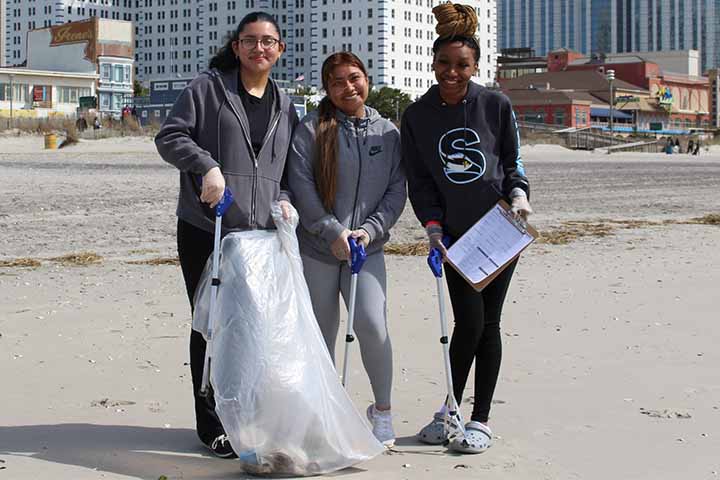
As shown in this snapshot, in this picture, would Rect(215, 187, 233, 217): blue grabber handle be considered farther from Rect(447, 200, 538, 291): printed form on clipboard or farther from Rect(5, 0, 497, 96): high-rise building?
Rect(5, 0, 497, 96): high-rise building

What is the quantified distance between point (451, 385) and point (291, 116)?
125 centimetres

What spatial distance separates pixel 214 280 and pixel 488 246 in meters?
1.10

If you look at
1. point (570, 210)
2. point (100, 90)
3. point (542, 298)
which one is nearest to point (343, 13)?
point (100, 90)

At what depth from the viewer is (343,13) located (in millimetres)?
127875

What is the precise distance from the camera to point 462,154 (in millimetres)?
4328

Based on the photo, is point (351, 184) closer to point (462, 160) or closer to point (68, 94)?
point (462, 160)

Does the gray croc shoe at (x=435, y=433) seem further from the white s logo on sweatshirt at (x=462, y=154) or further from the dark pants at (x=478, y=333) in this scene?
the white s logo on sweatshirt at (x=462, y=154)

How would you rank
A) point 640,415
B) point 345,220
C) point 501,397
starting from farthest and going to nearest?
1. point 501,397
2. point 640,415
3. point 345,220

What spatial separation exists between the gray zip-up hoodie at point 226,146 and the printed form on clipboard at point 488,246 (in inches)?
30.0

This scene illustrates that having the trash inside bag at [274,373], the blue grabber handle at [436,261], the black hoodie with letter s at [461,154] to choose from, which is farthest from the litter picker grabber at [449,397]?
the trash inside bag at [274,373]

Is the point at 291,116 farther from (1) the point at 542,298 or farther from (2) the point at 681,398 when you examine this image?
(1) the point at 542,298

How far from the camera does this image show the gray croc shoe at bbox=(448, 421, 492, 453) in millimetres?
4340

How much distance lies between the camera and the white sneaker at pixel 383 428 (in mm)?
4387

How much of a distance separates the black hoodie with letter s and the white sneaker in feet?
2.60
